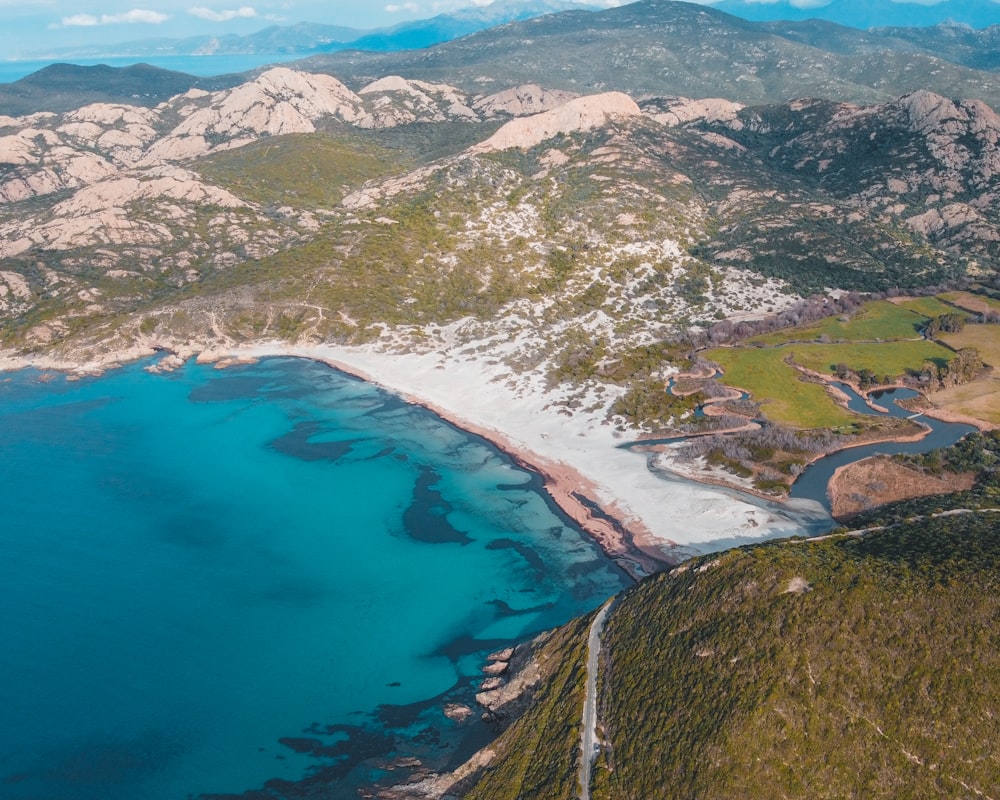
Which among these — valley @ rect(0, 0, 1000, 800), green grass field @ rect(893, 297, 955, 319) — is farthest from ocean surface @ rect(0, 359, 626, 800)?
green grass field @ rect(893, 297, 955, 319)

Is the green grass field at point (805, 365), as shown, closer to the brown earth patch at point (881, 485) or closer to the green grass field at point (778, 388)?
the green grass field at point (778, 388)

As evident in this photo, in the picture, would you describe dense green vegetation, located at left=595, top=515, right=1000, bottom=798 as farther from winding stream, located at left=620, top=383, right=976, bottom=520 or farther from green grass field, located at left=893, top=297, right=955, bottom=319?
green grass field, located at left=893, top=297, right=955, bottom=319

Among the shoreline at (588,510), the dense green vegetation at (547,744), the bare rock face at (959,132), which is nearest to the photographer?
the dense green vegetation at (547,744)

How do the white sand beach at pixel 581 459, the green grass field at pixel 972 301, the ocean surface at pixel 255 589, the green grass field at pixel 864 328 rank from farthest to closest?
the green grass field at pixel 972 301 < the green grass field at pixel 864 328 < the white sand beach at pixel 581 459 < the ocean surface at pixel 255 589

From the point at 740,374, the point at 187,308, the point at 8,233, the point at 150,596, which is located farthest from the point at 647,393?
the point at 8,233

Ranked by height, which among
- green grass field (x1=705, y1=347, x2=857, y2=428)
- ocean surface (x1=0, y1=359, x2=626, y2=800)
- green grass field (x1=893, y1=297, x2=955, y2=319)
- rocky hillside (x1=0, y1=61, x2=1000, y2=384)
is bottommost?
ocean surface (x1=0, y1=359, x2=626, y2=800)

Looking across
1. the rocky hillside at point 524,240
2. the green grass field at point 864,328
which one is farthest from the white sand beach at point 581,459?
the green grass field at point 864,328

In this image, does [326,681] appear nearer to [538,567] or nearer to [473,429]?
[538,567]

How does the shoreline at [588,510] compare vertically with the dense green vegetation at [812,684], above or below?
below
